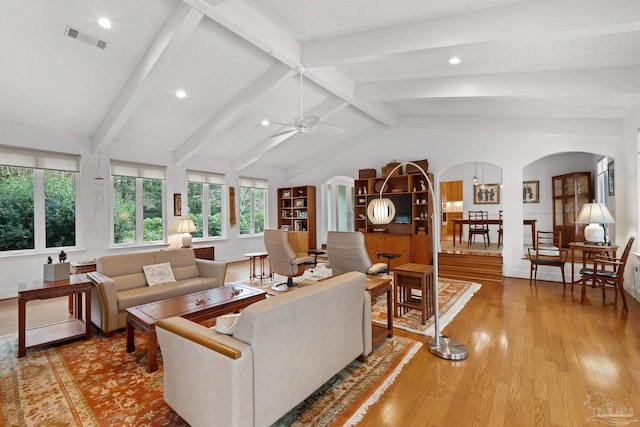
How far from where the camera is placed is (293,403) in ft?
6.15

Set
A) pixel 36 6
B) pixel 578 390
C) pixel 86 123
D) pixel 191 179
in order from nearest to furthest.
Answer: pixel 578 390, pixel 36 6, pixel 86 123, pixel 191 179

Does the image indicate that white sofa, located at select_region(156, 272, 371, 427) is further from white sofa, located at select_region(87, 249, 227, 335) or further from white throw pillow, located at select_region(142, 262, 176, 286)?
white throw pillow, located at select_region(142, 262, 176, 286)

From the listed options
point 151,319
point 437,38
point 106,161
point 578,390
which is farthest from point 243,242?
point 578,390

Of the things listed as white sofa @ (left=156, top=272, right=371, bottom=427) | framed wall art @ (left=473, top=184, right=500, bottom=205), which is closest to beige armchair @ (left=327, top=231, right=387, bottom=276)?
white sofa @ (left=156, top=272, right=371, bottom=427)

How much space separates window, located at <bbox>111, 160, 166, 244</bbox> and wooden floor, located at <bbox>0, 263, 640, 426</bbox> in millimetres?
2392

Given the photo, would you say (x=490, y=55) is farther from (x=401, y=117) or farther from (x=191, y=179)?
(x=191, y=179)

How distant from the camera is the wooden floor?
2018 mm

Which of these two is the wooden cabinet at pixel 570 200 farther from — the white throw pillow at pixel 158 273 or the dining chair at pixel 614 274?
the white throw pillow at pixel 158 273

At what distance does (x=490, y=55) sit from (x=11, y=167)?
24.3 feet

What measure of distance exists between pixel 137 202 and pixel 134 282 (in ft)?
10.8

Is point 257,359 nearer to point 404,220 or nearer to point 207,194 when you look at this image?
point 404,220

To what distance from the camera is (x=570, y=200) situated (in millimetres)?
7789

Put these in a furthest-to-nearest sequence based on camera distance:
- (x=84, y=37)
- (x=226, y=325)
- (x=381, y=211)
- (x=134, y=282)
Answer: (x=134, y=282) → (x=381, y=211) → (x=84, y=37) → (x=226, y=325)

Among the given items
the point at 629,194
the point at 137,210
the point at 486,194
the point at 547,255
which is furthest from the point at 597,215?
the point at 137,210
